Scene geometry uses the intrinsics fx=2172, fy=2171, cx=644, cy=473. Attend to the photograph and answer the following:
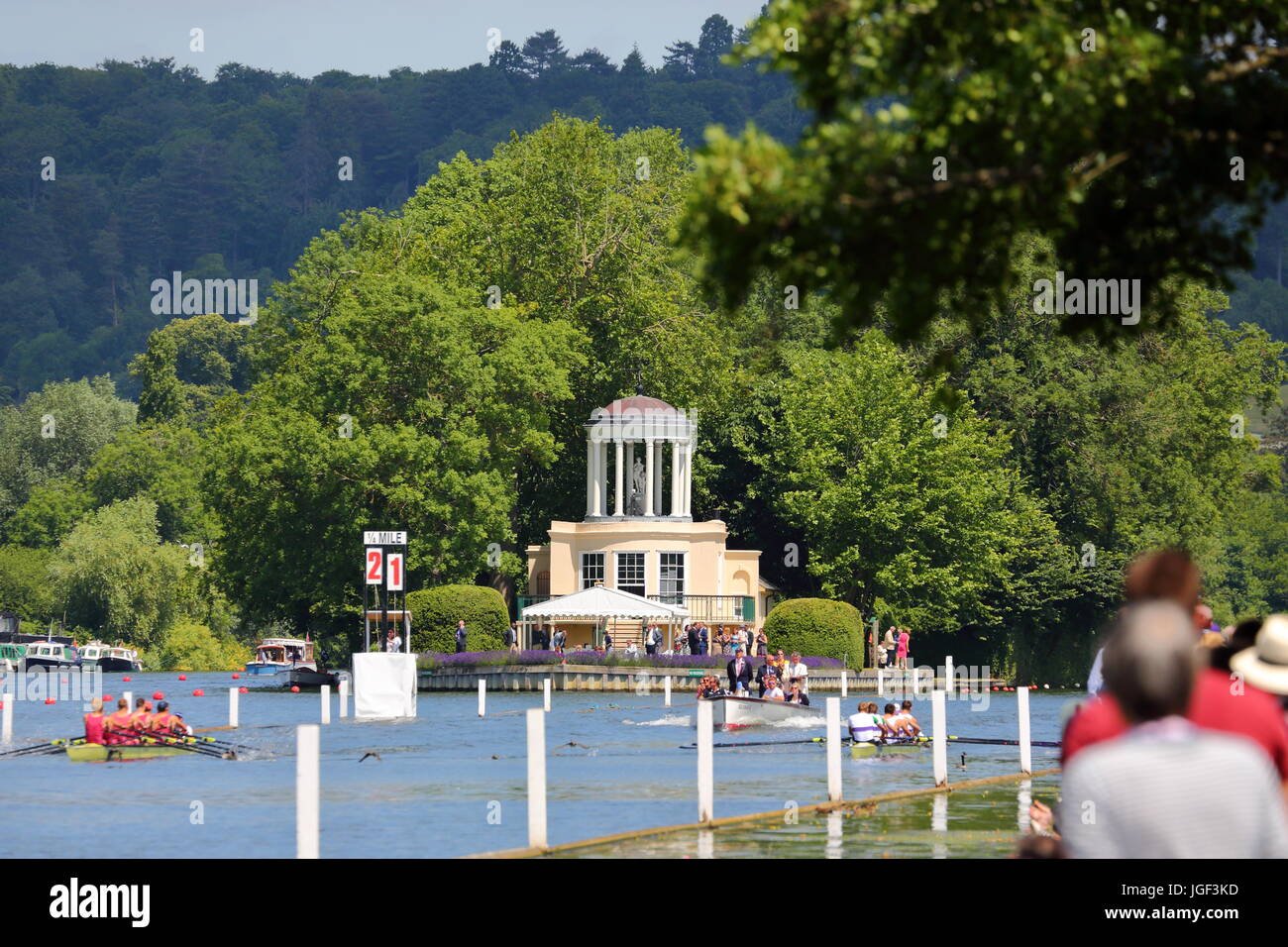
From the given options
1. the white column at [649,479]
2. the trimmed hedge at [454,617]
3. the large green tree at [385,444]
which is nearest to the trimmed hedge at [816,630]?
the white column at [649,479]

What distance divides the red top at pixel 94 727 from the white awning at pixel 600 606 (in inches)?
1488

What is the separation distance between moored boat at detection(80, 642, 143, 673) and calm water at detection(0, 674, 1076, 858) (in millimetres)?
48021

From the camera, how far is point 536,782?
23.1 meters

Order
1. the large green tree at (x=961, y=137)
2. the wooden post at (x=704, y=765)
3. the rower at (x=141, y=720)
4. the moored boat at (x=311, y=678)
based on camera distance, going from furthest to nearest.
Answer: the moored boat at (x=311, y=678), the rower at (x=141, y=720), the wooden post at (x=704, y=765), the large green tree at (x=961, y=137)

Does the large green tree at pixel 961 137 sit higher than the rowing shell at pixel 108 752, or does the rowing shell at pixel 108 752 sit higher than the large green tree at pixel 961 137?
the large green tree at pixel 961 137

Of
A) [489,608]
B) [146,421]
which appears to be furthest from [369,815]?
[146,421]

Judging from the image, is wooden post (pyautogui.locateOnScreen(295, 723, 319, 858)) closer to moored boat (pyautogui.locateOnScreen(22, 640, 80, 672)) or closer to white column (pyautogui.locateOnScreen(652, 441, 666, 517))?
white column (pyautogui.locateOnScreen(652, 441, 666, 517))

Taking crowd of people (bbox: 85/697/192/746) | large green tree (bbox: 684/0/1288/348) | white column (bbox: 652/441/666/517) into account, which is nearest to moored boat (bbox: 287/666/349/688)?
white column (bbox: 652/441/666/517)

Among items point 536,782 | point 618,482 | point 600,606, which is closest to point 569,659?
point 600,606

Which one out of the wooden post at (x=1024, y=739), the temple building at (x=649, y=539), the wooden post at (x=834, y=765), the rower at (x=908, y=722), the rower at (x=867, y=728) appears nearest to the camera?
the wooden post at (x=834, y=765)

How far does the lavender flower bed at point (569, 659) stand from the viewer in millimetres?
76062

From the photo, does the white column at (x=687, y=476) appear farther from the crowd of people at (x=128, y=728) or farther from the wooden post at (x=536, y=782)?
the wooden post at (x=536, y=782)

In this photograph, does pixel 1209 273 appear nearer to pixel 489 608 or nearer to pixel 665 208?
pixel 489 608
